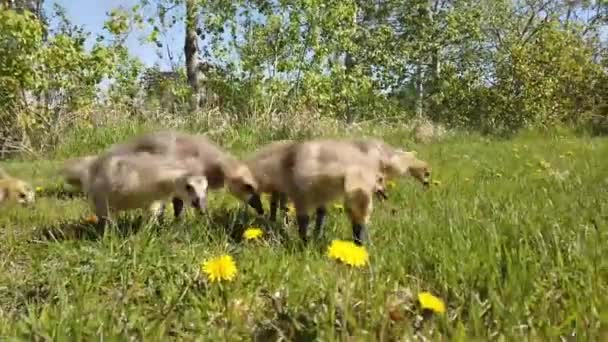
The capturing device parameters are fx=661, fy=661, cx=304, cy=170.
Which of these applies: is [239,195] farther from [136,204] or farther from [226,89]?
[226,89]

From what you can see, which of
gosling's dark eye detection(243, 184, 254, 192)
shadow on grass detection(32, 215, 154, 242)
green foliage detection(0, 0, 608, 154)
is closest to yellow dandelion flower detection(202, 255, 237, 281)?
shadow on grass detection(32, 215, 154, 242)

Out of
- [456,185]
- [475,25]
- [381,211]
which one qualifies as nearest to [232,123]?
[456,185]

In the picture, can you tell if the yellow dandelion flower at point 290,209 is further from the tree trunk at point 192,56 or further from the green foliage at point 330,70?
the tree trunk at point 192,56

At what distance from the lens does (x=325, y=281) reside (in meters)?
2.41

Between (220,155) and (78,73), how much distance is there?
30.2ft

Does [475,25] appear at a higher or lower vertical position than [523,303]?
higher

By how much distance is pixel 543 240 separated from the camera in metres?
2.87

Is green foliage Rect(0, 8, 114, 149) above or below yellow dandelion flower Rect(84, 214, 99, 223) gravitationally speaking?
above

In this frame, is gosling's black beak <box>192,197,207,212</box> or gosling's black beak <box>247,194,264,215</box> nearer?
gosling's black beak <box>192,197,207,212</box>

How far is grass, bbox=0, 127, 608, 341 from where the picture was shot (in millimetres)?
2100

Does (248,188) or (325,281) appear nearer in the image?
(325,281)

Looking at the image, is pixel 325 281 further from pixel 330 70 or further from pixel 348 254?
pixel 330 70

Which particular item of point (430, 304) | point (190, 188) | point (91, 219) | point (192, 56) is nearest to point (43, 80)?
point (192, 56)

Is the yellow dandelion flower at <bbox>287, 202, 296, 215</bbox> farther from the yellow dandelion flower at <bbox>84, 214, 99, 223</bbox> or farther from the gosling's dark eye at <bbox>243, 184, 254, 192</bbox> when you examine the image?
the yellow dandelion flower at <bbox>84, 214, 99, 223</bbox>
